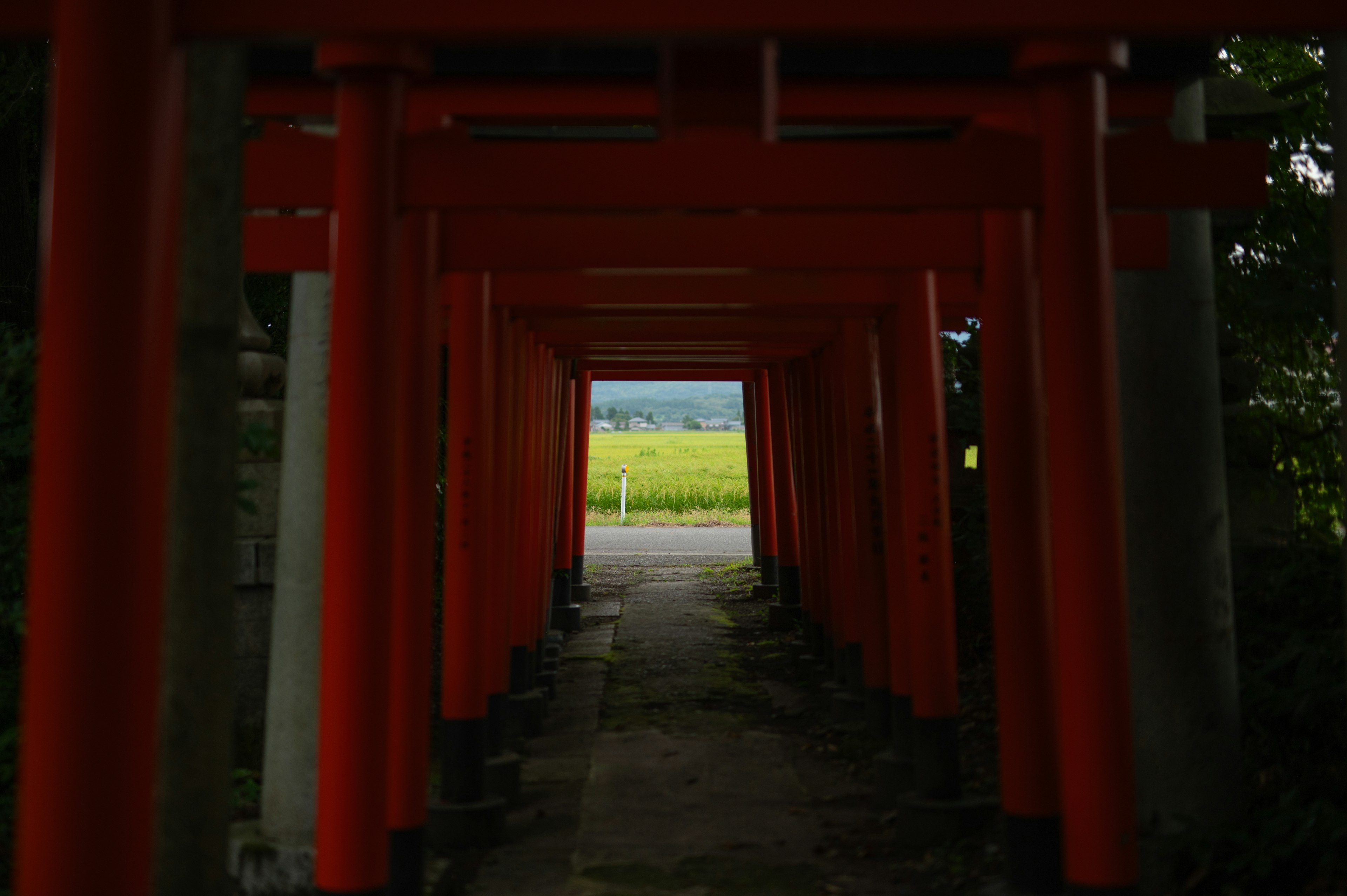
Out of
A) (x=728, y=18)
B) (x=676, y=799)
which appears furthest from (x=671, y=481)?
(x=728, y=18)

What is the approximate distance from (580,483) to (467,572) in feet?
33.3

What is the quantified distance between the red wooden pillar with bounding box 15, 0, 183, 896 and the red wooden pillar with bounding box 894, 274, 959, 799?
4.02 meters

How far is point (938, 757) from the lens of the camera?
609cm

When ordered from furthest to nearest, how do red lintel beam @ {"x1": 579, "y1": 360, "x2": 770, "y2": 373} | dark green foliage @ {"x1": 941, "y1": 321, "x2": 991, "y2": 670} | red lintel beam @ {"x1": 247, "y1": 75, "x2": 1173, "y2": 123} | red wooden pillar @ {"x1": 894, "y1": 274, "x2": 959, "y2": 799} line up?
red lintel beam @ {"x1": 579, "y1": 360, "x2": 770, "y2": 373} → dark green foliage @ {"x1": 941, "y1": 321, "x2": 991, "y2": 670} → red wooden pillar @ {"x1": 894, "y1": 274, "x2": 959, "y2": 799} → red lintel beam @ {"x1": 247, "y1": 75, "x2": 1173, "y2": 123}

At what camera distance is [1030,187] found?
400cm

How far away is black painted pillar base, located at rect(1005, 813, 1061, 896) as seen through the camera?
4.69 m

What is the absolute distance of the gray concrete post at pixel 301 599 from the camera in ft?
18.1

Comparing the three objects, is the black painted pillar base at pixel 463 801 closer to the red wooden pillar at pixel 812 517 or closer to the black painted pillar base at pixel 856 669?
the black painted pillar base at pixel 856 669

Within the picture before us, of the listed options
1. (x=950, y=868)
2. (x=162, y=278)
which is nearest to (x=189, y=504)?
(x=162, y=278)

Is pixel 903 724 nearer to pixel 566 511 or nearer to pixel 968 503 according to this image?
pixel 968 503

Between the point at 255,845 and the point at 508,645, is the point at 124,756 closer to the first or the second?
the point at 255,845

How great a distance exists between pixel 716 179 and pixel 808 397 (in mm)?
7358

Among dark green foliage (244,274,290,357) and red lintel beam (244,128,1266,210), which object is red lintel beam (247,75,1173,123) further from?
dark green foliage (244,274,290,357)

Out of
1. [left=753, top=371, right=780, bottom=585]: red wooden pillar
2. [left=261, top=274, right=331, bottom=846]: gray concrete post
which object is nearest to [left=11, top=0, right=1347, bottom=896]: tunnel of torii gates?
[left=261, top=274, right=331, bottom=846]: gray concrete post
